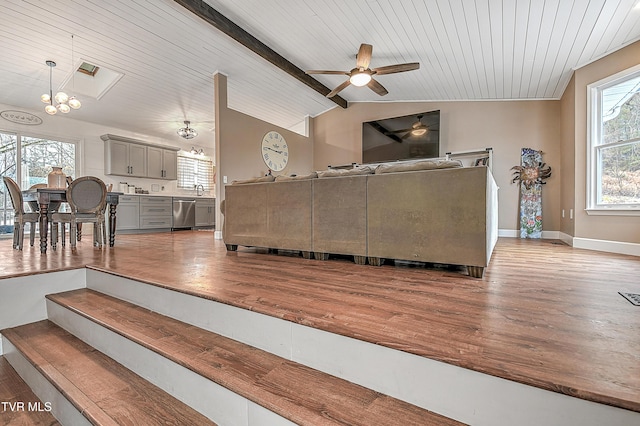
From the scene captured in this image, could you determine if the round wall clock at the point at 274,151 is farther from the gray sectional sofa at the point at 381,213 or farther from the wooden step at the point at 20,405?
the wooden step at the point at 20,405

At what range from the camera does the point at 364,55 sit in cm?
374

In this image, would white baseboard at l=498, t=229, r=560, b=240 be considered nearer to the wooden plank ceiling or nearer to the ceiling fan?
the wooden plank ceiling

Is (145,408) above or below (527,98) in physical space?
below

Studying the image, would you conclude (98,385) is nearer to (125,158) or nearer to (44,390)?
(44,390)

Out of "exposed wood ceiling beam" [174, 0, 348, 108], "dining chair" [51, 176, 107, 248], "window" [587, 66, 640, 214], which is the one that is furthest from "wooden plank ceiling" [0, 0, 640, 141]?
"dining chair" [51, 176, 107, 248]

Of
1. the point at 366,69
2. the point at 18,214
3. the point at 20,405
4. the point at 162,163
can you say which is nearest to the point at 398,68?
the point at 366,69

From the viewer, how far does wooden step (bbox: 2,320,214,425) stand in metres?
1.18

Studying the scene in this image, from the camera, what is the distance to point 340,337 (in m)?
1.14

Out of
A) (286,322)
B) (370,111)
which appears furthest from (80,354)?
(370,111)

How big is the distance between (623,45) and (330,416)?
513 centimetres

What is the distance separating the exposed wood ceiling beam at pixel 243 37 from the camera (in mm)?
3624

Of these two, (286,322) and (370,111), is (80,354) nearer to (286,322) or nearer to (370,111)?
(286,322)

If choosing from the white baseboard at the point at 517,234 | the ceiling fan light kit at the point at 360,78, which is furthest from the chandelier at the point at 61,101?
the white baseboard at the point at 517,234

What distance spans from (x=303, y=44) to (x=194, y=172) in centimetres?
523
